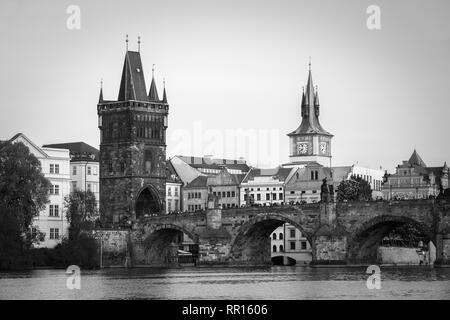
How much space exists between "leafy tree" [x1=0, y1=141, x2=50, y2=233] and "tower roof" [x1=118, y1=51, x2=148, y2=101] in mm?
33102

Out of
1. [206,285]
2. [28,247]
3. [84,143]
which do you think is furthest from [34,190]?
[84,143]

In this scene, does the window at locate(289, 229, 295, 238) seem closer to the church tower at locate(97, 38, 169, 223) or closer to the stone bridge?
the stone bridge

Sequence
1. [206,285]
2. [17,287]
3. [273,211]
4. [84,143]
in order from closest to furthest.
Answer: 1. [17,287]
2. [206,285]
3. [273,211]
4. [84,143]

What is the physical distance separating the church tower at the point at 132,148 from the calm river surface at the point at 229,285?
27840 millimetres

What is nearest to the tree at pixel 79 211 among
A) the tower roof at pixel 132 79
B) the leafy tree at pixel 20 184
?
the leafy tree at pixel 20 184

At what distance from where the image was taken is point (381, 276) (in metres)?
118

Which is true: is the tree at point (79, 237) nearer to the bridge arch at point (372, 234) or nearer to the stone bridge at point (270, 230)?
the stone bridge at point (270, 230)

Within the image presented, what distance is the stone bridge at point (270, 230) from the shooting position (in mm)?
134500

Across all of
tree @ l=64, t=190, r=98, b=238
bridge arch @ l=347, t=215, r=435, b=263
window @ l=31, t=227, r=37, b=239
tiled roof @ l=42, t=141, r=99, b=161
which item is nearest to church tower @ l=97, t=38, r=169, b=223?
tiled roof @ l=42, t=141, r=99, b=161

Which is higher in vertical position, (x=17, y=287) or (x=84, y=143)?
(x=84, y=143)

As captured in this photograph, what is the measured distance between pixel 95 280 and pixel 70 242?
22600 millimetres
